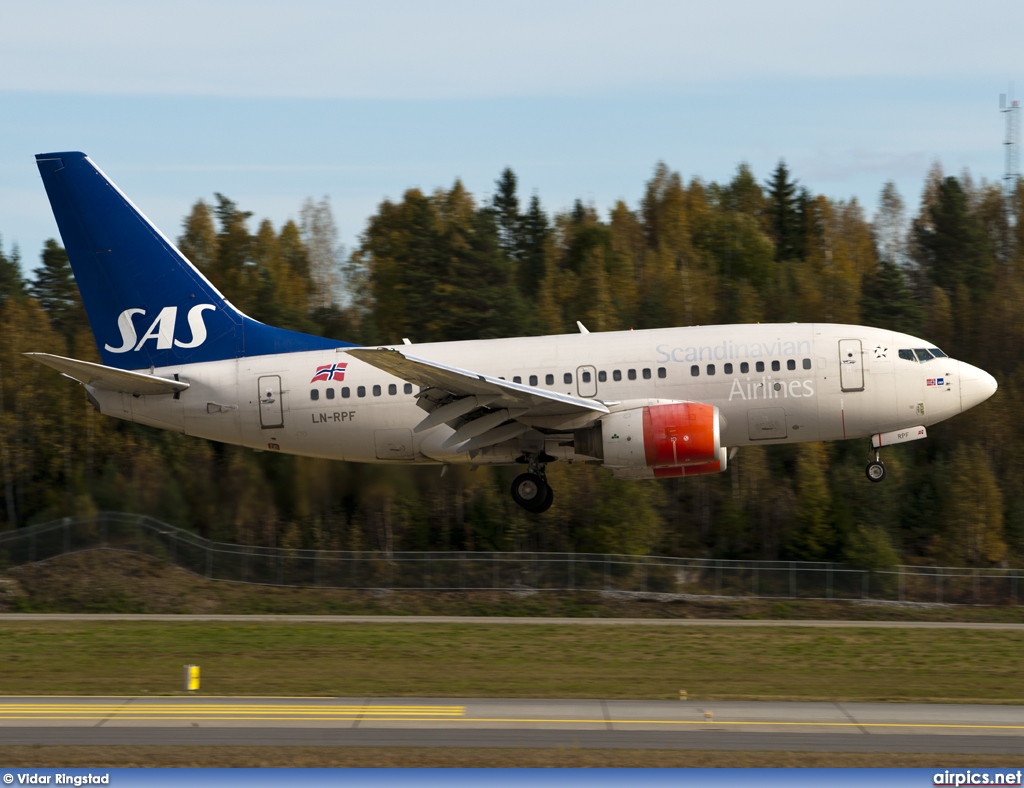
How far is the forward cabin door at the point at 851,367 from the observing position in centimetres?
3272

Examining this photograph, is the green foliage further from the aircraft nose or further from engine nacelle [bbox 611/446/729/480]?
the aircraft nose

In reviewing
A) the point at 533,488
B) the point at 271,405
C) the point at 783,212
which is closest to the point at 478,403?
the point at 533,488

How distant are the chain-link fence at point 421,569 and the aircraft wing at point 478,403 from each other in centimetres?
1489

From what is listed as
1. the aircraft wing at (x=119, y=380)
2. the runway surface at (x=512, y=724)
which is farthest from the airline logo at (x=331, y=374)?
the runway surface at (x=512, y=724)

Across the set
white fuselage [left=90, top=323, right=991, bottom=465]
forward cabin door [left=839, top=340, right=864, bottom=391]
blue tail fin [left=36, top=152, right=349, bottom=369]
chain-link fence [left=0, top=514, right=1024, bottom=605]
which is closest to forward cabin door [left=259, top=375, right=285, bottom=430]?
white fuselage [left=90, top=323, right=991, bottom=465]

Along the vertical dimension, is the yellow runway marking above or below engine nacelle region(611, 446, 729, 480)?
below

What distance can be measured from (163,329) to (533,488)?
11.4 meters

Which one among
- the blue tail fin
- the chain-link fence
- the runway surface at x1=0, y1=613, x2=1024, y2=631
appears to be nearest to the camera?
the blue tail fin

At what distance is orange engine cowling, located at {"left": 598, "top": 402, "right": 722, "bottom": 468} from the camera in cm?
3112

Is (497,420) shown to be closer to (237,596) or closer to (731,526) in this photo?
(237,596)

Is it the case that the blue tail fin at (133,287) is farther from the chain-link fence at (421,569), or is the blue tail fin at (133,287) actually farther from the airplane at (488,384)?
the chain-link fence at (421,569)

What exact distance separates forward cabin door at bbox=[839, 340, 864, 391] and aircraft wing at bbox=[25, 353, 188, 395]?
57.7 ft

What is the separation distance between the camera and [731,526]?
62.8 meters

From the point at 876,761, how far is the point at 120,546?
3406 cm
